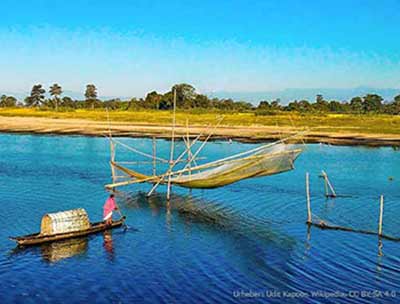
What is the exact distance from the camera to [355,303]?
32.4ft

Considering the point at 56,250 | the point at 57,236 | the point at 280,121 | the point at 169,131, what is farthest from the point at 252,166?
the point at 280,121

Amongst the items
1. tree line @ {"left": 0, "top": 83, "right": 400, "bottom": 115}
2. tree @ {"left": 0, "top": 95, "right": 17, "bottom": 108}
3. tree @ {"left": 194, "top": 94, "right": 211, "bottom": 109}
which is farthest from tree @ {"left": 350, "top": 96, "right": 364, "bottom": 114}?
tree @ {"left": 0, "top": 95, "right": 17, "bottom": 108}

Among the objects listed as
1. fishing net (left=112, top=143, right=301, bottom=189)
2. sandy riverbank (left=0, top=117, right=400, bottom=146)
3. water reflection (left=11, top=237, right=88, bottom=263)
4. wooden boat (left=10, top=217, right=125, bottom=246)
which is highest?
fishing net (left=112, top=143, right=301, bottom=189)

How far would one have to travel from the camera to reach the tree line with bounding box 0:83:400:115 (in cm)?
8050

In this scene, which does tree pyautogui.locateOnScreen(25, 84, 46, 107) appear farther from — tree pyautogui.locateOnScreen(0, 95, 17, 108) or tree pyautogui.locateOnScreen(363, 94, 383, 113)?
tree pyautogui.locateOnScreen(363, 94, 383, 113)

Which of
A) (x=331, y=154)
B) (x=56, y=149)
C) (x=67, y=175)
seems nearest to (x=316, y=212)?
(x=67, y=175)

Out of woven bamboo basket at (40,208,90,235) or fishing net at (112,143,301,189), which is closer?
woven bamboo basket at (40,208,90,235)

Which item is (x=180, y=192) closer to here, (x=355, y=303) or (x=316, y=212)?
(x=316, y=212)

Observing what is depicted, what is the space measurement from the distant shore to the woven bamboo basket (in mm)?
27805

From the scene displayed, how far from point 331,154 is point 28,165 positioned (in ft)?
60.6

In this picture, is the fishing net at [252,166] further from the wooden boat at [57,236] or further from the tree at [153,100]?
the tree at [153,100]

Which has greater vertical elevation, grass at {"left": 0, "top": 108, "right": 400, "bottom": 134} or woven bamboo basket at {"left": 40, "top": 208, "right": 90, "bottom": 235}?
grass at {"left": 0, "top": 108, "right": 400, "bottom": 134}

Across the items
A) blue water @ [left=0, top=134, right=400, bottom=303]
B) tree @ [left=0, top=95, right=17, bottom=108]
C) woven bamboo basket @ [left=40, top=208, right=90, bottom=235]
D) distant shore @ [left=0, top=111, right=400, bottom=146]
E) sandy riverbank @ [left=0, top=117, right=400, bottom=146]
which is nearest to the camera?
blue water @ [left=0, top=134, right=400, bottom=303]

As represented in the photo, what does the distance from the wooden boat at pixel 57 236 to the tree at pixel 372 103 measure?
77.8 meters
